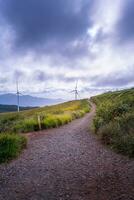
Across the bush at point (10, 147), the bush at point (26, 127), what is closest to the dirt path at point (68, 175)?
the bush at point (10, 147)

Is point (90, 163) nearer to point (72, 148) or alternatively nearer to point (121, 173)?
point (121, 173)

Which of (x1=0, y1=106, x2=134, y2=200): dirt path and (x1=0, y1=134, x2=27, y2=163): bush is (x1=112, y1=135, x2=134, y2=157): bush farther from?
(x1=0, y1=134, x2=27, y2=163): bush

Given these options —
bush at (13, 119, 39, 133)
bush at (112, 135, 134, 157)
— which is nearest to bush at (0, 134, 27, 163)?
bush at (112, 135, 134, 157)

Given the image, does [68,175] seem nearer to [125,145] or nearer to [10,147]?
[125,145]

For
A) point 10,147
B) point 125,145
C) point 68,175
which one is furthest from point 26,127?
point 68,175

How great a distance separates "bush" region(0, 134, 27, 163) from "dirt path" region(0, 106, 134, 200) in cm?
42

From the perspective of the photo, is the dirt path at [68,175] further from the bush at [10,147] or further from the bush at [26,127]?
the bush at [26,127]

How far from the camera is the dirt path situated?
745 cm

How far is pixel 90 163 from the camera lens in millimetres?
10750

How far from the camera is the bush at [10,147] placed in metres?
11.7

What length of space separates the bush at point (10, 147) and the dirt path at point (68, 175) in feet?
1.38

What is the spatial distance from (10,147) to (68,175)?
4273 mm

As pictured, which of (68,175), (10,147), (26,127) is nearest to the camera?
(68,175)

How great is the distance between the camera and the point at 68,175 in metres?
9.16
